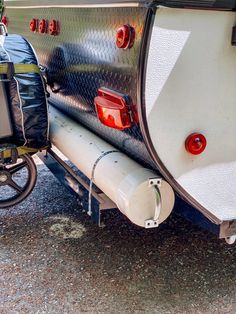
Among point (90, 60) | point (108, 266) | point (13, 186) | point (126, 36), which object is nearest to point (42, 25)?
point (90, 60)

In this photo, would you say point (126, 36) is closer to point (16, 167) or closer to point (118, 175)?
point (118, 175)

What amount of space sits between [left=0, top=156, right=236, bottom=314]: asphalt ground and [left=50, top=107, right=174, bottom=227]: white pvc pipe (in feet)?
2.03

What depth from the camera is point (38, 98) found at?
9.80 feet

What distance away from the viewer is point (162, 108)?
6.45 feet

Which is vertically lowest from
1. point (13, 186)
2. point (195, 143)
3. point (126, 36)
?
point (13, 186)

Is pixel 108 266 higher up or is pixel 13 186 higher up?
pixel 13 186

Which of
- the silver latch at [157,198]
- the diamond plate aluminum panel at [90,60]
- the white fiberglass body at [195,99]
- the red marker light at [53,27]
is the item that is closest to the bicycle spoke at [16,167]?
the diamond plate aluminum panel at [90,60]

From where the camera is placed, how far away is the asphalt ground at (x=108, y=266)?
8.27 feet

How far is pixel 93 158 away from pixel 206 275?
3.37ft

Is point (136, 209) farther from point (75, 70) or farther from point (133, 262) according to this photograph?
point (75, 70)

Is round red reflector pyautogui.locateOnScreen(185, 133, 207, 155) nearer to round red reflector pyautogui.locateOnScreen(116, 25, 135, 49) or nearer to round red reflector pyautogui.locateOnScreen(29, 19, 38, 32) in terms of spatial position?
round red reflector pyautogui.locateOnScreen(116, 25, 135, 49)

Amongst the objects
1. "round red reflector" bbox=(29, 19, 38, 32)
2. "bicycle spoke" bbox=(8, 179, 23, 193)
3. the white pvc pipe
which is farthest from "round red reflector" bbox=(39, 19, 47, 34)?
"bicycle spoke" bbox=(8, 179, 23, 193)

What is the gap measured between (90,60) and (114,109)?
2.11 feet

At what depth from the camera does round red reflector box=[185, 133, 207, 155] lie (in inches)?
80.5
